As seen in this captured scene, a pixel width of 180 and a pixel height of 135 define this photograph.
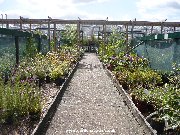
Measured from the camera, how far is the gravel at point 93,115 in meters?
5.72

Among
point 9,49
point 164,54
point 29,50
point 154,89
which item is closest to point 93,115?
point 154,89

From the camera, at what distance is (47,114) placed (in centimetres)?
638

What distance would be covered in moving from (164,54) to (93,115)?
17.8ft

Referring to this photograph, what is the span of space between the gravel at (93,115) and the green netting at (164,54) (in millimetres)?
2098

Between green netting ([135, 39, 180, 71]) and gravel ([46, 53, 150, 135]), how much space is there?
2098mm

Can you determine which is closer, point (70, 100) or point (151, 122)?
point (151, 122)

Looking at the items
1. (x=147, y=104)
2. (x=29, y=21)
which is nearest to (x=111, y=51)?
(x=29, y=21)

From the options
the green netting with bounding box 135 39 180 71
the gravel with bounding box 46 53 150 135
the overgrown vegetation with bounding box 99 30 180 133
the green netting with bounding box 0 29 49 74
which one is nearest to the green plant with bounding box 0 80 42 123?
the gravel with bounding box 46 53 150 135

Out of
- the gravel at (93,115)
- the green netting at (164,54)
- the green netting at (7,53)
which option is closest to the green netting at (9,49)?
the green netting at (7,53)

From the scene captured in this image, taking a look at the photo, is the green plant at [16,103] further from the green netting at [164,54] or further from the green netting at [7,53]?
the green netting at [164,54]

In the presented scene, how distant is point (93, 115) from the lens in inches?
268

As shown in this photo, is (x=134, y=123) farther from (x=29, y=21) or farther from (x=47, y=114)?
(x=29, y=21)

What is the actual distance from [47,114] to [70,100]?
6.60ft

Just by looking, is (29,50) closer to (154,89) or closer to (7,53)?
(7,53)
